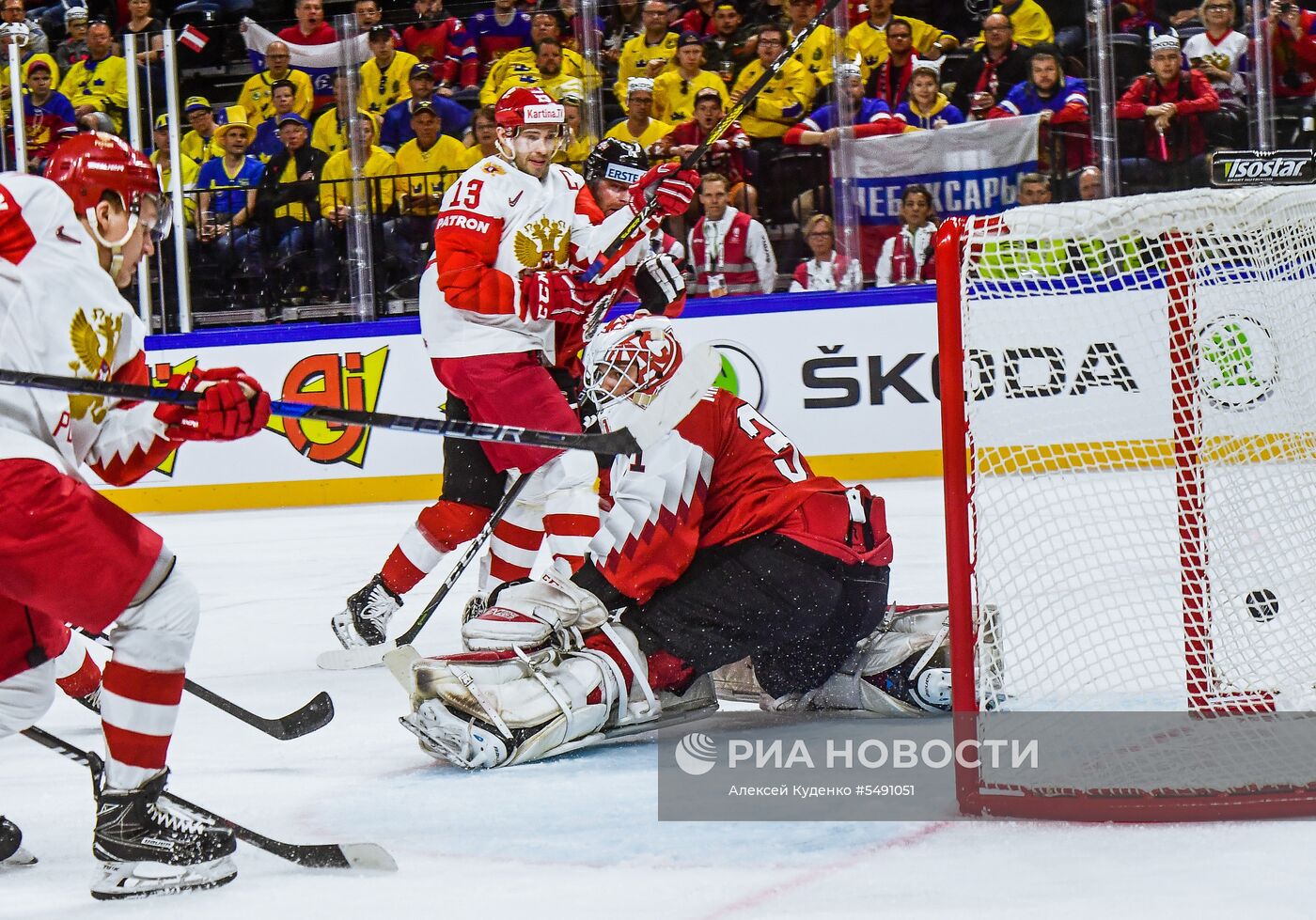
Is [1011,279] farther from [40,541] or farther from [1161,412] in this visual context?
[40,541]

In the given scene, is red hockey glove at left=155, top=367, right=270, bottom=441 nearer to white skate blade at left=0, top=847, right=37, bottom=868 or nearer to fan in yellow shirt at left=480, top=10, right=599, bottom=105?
A: white skate blade at left=0, top=847, right=37, bottom=868

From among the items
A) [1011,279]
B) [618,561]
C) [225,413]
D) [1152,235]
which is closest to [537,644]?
[618,561]

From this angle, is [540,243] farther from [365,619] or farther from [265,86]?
[265,86]

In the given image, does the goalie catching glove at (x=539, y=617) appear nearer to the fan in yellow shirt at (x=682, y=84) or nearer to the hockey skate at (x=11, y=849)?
the hockey skate at (x=11, y=849)

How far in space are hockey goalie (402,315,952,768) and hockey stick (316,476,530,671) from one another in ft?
3.42

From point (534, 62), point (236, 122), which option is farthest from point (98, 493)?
point (236, 122)

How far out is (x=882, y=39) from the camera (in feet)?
22.6

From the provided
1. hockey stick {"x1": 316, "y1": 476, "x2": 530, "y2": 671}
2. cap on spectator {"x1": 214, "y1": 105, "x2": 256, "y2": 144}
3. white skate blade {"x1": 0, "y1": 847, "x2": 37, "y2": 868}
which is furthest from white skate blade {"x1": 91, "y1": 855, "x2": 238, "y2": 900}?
cap on spectator {"x1": 214, "y1": 105, "x2": 256, "y2": 144}

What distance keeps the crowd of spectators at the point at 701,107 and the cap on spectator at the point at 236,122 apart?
0.01 meters

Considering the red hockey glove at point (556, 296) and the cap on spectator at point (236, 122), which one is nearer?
the red hockey glove at point (556, 296)

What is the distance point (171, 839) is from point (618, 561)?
0.86 metres

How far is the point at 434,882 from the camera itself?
2111mm

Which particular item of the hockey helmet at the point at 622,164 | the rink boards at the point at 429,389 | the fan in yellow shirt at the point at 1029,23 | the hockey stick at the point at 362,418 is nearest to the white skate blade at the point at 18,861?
the hockey stick at the point at 362,418

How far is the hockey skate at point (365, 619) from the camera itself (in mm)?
3852
